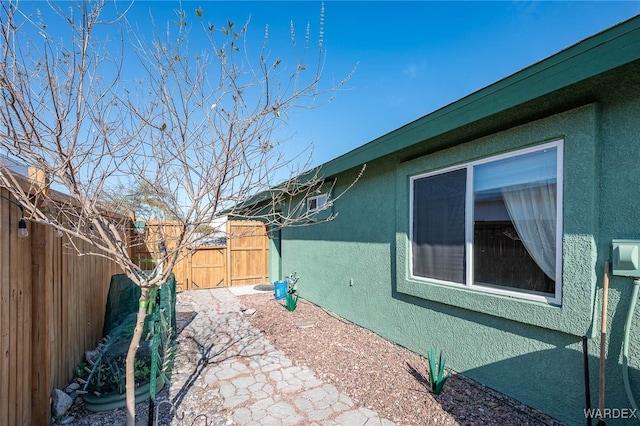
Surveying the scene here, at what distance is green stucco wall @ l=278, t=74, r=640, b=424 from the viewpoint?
2287 millimetres

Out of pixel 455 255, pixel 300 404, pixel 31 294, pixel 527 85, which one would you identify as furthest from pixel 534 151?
pixel 31 294

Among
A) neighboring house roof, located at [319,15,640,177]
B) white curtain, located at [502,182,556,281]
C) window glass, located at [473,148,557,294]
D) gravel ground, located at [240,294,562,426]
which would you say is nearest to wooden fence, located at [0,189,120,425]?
gravel ground, located at [240,294,562,426]

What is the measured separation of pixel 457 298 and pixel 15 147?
4.10 meters

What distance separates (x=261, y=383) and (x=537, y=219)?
343cm

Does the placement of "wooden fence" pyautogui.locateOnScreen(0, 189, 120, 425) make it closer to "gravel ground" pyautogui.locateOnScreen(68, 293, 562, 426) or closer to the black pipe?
"gravel ground" pyautogui.locateOnScreen(68, 293, 562, 426)

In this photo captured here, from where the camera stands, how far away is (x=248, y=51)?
239 centimetres

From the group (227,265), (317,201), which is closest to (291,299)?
(317,201)

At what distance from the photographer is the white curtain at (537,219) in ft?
8.88

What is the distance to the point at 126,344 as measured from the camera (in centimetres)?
357

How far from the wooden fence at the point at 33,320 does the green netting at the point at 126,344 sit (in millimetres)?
366

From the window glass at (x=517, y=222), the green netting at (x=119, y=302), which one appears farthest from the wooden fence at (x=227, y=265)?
the window glass at (x=517, y=222)

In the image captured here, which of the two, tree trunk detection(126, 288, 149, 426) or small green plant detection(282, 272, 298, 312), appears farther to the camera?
small green plant detection(282, 272, 298, 312)

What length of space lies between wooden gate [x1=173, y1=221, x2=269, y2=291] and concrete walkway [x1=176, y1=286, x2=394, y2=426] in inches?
166

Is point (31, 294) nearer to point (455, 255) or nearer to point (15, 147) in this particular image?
point (15, 147)
